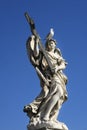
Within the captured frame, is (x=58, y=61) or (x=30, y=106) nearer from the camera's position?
(x=30, y=106)

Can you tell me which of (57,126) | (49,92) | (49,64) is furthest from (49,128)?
(49,64)

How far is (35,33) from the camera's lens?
14297mm

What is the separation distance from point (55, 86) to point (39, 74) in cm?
74

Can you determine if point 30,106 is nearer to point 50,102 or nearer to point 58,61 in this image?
point 50,102

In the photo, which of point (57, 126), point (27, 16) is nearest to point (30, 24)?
point (27, 16)

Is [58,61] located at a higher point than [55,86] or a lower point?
higher

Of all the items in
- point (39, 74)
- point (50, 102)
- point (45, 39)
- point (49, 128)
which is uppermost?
point (45, 39)

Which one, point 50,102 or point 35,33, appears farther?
point 35,33

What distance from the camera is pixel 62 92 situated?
1375 centimetres

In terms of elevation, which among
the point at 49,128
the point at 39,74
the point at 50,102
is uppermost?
the point at 39,74

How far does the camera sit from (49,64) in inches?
548

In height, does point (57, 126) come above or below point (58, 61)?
below

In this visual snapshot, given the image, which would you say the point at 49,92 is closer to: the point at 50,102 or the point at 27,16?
the point at 50,102

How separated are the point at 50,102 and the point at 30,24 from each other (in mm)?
3063
